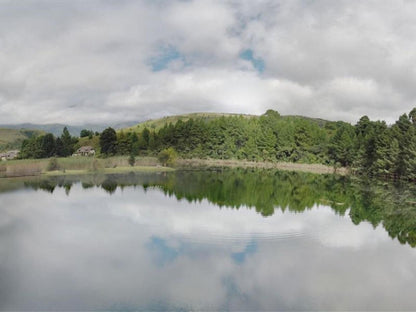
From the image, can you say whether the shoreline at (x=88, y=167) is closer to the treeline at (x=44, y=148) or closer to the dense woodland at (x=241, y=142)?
the dense woodland at (x=241, y=142)

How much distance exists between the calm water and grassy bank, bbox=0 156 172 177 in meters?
15.3

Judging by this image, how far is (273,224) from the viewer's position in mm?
22656

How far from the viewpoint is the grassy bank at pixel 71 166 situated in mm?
45312

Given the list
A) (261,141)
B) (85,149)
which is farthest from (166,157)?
(85,149)

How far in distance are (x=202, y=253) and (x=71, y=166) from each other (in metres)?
40.7

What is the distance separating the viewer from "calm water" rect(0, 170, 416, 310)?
40.1 ft

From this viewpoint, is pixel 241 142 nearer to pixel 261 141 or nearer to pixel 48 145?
Result: pixel 261 141

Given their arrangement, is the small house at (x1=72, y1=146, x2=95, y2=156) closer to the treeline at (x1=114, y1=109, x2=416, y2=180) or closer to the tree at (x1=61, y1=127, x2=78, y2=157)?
the tree at (x1=61, y1=127, x2=78, y2=157)

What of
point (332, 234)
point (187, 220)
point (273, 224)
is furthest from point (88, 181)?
point (332, 234)

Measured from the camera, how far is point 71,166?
52188mm

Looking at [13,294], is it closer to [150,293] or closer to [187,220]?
[150,293]

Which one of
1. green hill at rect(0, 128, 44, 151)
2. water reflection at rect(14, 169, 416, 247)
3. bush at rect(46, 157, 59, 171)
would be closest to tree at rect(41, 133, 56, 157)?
bush at rect(46, 157, 59, 171)

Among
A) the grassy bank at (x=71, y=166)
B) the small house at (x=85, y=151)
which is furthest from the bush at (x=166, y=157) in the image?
the small house at (x=85, y=151)

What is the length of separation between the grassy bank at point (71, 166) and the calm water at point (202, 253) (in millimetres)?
15326
